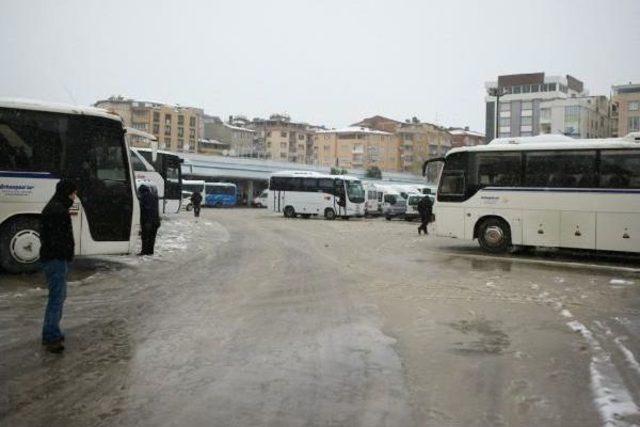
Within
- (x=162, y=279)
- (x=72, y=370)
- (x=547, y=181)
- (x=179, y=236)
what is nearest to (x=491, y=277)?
(x=547, y=181)

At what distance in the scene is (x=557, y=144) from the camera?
17484 mm

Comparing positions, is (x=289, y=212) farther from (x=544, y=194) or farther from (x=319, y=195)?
(x=544, y=194)

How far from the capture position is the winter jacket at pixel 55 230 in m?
6.63

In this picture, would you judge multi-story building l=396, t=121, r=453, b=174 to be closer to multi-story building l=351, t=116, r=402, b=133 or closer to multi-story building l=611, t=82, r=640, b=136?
multi-story building l=351, t=116, r=402, b=133

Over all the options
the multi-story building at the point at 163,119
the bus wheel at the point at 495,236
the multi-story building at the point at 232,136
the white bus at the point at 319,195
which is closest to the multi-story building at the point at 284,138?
the multi-story building at the point at 232,136

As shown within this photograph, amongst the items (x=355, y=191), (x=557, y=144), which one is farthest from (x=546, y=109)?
(x=557, y=144)

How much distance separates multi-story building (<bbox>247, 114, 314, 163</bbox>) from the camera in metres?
136

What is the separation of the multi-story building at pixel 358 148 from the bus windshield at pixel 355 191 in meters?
86.3

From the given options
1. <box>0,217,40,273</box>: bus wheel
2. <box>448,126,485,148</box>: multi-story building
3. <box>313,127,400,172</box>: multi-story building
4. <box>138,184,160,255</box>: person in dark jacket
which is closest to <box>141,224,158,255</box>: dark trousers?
<box>138,184,160,255</box>: person in dark jacket

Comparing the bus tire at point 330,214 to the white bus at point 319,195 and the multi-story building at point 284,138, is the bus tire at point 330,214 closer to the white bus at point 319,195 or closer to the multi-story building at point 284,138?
the white bus at point 319,195

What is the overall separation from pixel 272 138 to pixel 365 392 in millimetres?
133852

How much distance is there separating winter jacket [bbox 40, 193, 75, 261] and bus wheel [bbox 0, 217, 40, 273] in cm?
550

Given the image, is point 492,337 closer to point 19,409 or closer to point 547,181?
point 19,409

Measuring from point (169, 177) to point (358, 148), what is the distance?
99.3 m
